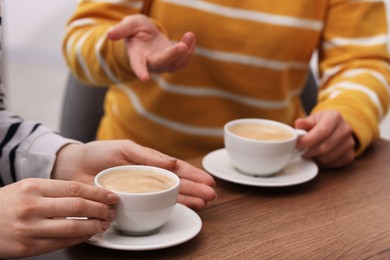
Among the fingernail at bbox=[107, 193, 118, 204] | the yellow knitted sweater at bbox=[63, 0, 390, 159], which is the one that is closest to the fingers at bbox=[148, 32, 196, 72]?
the yellow knitted sweater at bbox=[63, 0, 390, 159]

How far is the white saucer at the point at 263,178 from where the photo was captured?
86 cm

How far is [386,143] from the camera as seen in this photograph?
44.7 inches

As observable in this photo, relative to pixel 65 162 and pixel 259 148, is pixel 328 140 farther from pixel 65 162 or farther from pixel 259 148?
pixel 65 162

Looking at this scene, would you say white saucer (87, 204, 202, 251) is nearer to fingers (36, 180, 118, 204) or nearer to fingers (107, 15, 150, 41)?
fingers (36, 180, 118, 204)

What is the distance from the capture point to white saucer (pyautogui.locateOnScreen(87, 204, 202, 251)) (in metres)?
0.63

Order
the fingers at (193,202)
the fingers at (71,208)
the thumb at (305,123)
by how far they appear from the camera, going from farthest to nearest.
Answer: the thumb at (305,123) < the fingers at (193,202) < the fingers at (71,208)

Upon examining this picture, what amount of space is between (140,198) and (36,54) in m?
3.78

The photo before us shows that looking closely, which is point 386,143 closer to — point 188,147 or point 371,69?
point 371,69

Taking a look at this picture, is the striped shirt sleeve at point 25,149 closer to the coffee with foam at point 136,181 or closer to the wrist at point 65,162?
the wrist at point 65,162

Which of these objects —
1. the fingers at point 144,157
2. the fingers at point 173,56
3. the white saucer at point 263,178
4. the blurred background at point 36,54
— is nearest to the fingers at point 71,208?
the fingers at point 144,157

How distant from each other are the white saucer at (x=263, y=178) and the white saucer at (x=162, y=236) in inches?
6.3

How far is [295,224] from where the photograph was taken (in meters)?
0.76

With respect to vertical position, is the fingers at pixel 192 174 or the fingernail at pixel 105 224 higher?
the fingernail at pixel 105 224

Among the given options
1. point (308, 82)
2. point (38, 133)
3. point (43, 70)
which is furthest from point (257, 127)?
point (43, 70)
